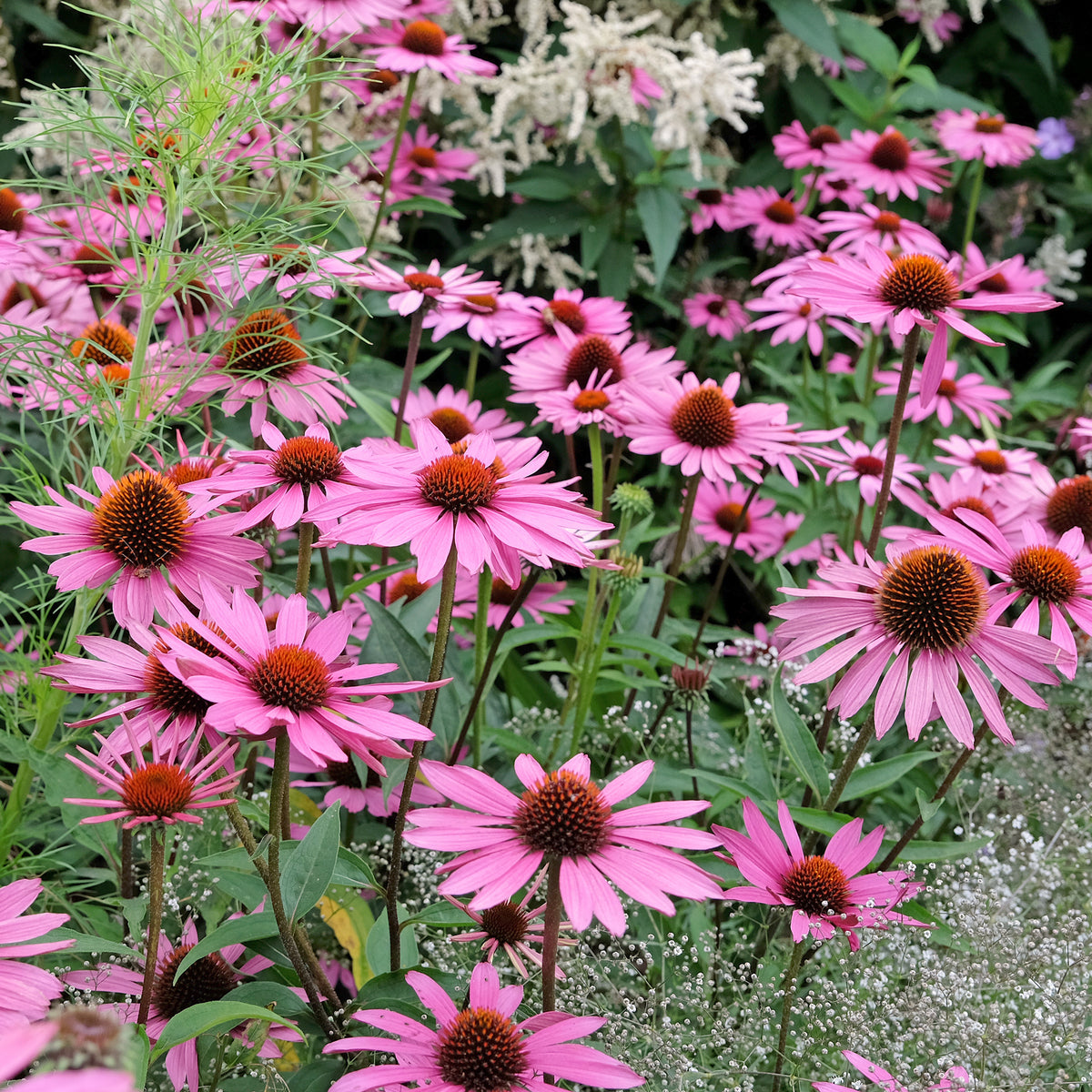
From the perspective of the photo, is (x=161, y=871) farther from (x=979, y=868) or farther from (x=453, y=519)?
(x=979, y=868)

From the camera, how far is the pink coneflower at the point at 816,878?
108cm

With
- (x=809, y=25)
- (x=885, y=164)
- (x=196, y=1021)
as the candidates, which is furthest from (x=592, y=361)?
(x=809, y=25)

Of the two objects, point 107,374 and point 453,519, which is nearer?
point 453,519

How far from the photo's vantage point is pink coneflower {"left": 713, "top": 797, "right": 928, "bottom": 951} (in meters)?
1.08

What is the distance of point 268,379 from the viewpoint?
1.44 m

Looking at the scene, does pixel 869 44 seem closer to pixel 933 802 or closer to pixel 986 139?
pixel 986 139

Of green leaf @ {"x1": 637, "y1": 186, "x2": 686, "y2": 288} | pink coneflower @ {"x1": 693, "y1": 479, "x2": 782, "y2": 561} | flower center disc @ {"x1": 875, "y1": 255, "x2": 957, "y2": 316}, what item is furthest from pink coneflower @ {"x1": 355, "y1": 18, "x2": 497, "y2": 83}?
flower center disc @ {"x1": 875, "y1": 255, "x2": 957, "y2": 316}

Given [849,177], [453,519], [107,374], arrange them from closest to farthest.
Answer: [453,519]
[107,374]
[849,177]

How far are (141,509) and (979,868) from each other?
1.20 m

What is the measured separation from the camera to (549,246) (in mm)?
2896

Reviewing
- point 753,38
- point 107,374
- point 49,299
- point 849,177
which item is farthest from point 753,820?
point 753,38

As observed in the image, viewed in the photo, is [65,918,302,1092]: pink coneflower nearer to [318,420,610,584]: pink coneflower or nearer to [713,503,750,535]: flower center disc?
[318,420,610,584]: pink coneflower

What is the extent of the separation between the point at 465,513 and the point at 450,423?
2.72 ft

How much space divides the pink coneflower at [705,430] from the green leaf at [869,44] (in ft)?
5.97
